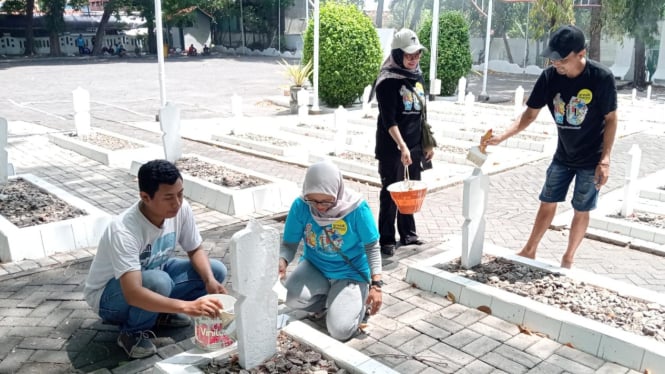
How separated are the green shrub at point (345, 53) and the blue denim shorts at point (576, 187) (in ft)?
35.3

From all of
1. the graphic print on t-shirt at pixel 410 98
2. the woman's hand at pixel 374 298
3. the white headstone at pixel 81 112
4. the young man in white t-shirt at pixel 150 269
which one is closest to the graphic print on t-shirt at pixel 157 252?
the young man in white t-shirt at pixel 150 269

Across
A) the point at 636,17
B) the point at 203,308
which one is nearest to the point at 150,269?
the point at 203,308

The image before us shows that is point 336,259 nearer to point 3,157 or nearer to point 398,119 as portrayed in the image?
point 398,119

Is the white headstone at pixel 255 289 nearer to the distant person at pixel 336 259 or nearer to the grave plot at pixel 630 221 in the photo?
the distant person at pixel 336 259

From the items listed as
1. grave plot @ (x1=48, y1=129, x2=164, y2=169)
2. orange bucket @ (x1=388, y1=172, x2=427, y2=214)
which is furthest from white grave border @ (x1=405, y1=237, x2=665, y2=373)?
grave plot @ (x1=48, y1=129, x2=164, y2=169)

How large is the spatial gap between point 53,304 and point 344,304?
2.15 m

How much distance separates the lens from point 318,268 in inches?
148

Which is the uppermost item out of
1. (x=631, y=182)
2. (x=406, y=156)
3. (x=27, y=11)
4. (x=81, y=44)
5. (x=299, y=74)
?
(x=27, y=11)

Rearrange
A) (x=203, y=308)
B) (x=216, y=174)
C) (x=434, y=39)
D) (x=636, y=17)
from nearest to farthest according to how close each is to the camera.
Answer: (x=203, y=308) < (x=216, y=174) < (x=434, y=39) < (x=636, y=17)

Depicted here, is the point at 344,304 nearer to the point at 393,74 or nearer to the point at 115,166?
the point at 393,74

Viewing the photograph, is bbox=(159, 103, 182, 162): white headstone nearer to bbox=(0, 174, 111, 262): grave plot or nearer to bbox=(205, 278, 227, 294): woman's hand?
bbox=(0, 174, 111, 262): grave plot

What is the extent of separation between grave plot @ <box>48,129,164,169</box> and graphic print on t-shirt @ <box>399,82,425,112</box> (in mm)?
5240

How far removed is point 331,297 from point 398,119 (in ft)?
5.90

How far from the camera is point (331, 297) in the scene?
3.59 m
